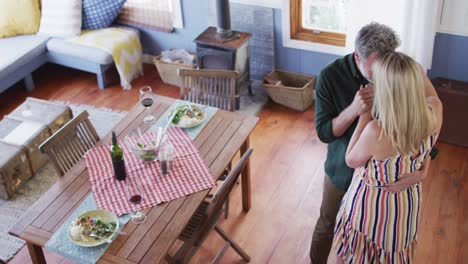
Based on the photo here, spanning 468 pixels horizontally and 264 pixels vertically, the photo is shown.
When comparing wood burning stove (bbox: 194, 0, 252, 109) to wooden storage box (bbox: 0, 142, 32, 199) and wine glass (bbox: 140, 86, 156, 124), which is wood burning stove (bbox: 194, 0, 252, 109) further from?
wooden storage box (bbox: 0, 142, 32, 199)

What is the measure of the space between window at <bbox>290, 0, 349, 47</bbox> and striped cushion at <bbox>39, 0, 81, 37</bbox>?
196 centimetres

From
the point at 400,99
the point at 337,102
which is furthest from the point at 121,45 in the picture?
the point at 400,99

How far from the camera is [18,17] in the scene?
509 cm

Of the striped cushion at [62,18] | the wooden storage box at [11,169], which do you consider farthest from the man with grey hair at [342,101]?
the striped cushion at [62,18]

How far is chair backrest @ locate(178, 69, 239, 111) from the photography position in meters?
3.62

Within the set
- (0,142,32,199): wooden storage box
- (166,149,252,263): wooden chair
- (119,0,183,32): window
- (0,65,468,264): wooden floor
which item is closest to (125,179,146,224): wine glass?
(166,149,252,263): wooden chair

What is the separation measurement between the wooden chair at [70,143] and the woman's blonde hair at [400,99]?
1780 millimetres

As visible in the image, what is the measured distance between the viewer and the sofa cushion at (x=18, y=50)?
4.75 metres

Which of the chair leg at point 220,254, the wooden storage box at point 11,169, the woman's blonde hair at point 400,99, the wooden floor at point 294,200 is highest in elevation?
the woman's blonde hair at point 400,99

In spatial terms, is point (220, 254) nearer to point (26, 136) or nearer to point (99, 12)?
point (26, 136)

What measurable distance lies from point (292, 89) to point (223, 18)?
31.6 inches

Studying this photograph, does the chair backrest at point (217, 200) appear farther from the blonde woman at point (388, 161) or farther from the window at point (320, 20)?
the window at point (320, 20)

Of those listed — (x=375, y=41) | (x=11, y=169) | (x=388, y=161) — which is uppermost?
(x=375, y=41)

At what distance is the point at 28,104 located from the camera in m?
4.38
